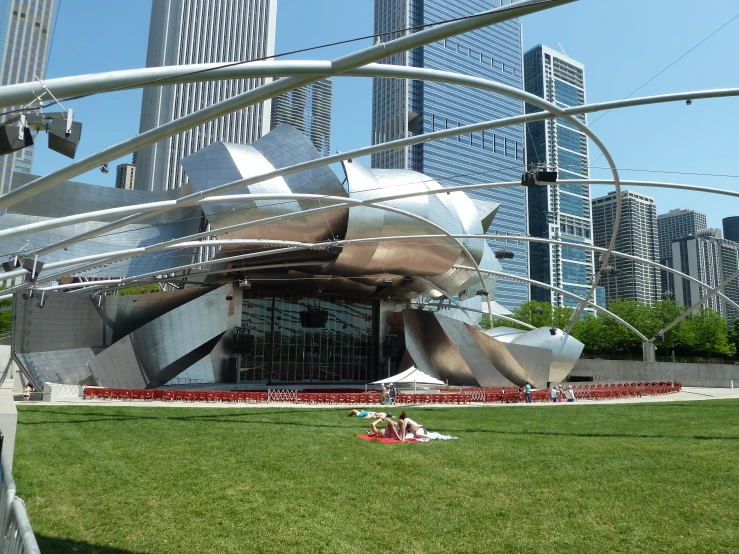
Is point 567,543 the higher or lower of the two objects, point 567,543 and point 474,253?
the lower

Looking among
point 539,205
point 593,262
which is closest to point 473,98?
point 539,205

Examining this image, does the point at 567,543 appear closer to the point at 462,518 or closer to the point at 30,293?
the point at 462,518

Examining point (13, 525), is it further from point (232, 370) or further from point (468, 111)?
point (468, 111)

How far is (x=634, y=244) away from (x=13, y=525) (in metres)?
192

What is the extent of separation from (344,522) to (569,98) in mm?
81938

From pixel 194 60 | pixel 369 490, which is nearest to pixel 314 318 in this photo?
pixel 369 490

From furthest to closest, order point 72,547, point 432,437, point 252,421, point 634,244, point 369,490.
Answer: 1. point 634,244
2. point 252,421
3. point 432,437
4. point 369,490
5. point 72,547

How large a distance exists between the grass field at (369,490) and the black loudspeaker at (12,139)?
479 centimetres

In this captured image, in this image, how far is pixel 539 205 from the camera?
476 ft

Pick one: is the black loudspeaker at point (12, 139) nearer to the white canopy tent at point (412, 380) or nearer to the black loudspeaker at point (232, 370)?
the white canopy tent at point (412, 380)

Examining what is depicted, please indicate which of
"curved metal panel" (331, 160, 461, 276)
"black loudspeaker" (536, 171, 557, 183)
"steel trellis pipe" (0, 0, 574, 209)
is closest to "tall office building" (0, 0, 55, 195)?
"steel trellis pipe" (0, 0, 574, 209)

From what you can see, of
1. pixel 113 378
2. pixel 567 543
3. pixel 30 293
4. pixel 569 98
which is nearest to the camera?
pixel 567 543

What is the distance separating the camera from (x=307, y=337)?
151ft

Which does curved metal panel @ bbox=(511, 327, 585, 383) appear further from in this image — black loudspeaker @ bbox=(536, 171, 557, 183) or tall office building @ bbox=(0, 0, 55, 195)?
tall office building @ bbox=(0, 0, 55, 195)
